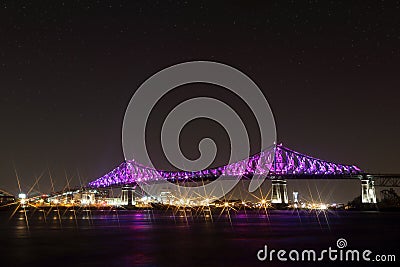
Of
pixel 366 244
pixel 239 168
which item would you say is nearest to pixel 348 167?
pixel 239 168

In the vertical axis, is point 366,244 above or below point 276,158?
below

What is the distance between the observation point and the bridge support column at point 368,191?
147 m

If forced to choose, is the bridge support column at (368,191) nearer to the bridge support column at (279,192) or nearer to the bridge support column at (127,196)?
the bridge support column at (279,192)

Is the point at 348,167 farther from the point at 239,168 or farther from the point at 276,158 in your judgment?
the point at 239,168

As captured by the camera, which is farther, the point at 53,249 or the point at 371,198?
the point at 371,198

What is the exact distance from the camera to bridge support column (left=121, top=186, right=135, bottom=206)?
168300mm

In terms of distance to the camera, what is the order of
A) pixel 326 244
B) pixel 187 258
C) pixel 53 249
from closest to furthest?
pixel 187 258 < pixel 53 249 < pixel 326 244

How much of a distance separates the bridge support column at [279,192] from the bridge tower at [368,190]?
74.4 ft

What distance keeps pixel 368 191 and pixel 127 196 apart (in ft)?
240

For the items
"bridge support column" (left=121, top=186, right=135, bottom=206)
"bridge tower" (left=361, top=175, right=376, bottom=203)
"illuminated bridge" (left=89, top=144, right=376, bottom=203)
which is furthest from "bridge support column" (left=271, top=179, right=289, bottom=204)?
"bridge support column" (left=121, top=186, right=135, bottom=206)

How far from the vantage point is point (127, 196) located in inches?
6786

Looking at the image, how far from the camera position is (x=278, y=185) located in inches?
5487

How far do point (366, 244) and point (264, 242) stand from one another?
6.47 metres

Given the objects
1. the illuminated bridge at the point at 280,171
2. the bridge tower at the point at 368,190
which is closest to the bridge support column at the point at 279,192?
the illuminated bridge at the point at 280,171
